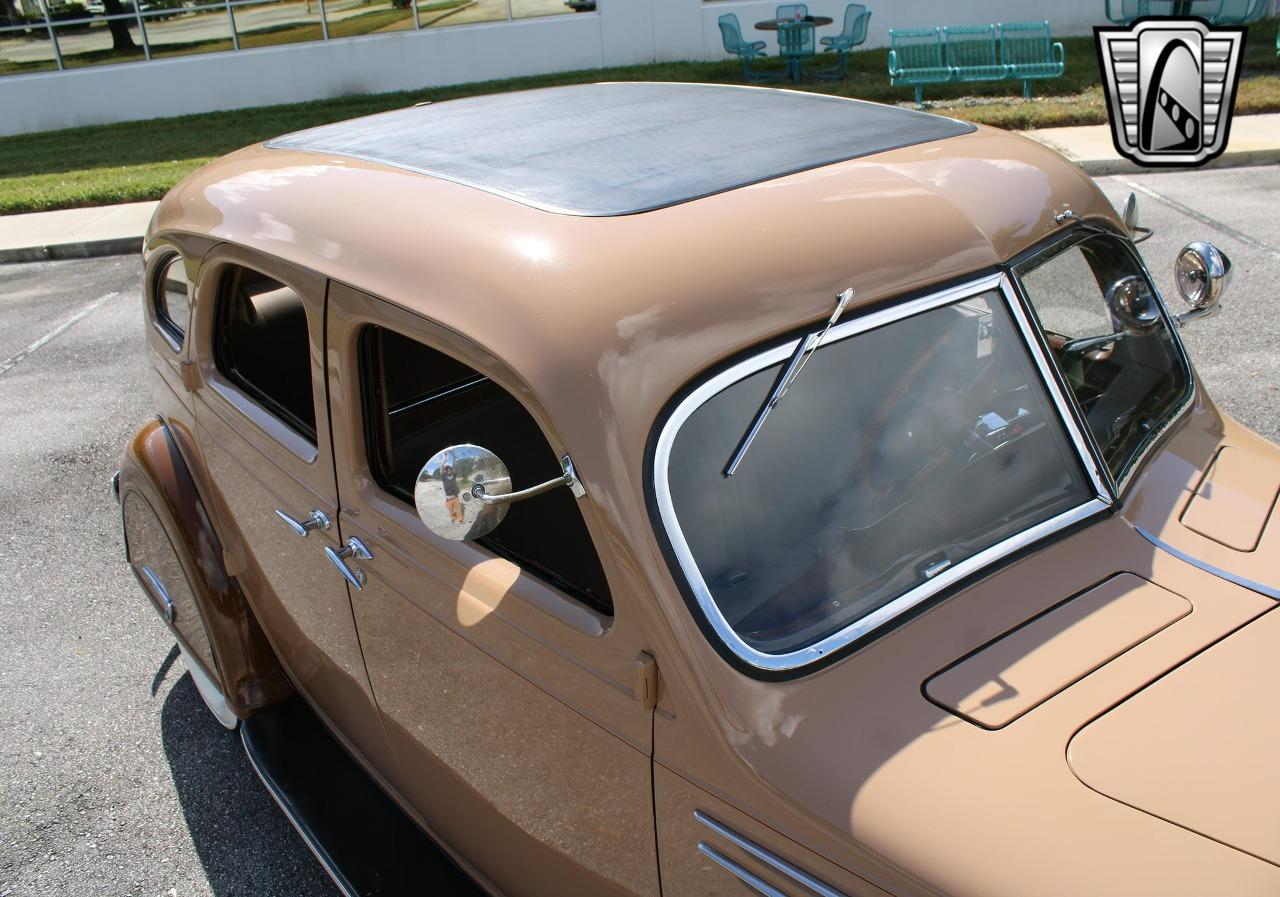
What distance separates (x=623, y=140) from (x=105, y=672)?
2.92 meters

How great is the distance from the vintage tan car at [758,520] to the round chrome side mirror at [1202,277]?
1 cm

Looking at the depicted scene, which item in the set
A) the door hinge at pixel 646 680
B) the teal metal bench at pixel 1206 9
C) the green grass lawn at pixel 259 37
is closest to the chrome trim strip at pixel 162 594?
the door hinge at pixel 646 680

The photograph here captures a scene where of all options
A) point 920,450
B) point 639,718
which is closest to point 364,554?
point 639,718

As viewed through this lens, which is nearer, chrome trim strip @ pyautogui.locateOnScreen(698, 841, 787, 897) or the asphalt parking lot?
chrome trim strip @ pyautogui.locateOnScreen(698, 841, 787, 897)

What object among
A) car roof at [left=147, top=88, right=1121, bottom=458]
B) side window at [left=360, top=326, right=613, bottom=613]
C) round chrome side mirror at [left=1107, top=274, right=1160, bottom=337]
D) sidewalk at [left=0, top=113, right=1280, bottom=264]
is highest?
car roof at [left=147, top=88, right=1121, bottom=458]

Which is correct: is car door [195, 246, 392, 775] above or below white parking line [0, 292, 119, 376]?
above

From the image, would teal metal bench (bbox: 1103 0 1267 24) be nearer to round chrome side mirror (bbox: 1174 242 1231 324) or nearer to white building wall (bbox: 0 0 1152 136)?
white building wall (bbox: 0 0 1152 136)

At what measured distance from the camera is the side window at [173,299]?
3148 millimetres

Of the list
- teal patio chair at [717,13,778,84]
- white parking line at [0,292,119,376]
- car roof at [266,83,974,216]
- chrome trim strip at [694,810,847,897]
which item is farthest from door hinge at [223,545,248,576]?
teal patio chair at [717,13,778,84]

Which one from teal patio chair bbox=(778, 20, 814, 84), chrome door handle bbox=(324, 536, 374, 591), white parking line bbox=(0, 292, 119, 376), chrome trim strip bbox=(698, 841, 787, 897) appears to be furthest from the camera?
teal patio chair bbox=(778, 20, 814, 84)

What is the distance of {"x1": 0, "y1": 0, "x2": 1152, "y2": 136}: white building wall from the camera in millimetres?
17453

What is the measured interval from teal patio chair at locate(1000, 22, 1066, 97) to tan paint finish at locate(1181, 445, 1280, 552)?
12.7 m

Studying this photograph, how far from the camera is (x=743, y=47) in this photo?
16.0 metres

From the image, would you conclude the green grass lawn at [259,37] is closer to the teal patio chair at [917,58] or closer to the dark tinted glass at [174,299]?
the teal patio chair at [917,58]
